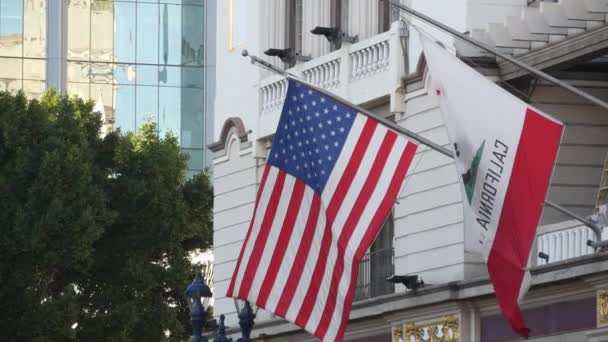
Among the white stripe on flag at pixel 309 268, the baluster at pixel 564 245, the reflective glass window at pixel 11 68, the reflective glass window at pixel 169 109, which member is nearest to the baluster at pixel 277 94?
the baluster at pixel 564 245

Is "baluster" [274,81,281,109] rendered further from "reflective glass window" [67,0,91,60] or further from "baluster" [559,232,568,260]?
"reflective glass window" [67,0,91,60]

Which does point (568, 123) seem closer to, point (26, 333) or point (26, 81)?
point (26, 333)

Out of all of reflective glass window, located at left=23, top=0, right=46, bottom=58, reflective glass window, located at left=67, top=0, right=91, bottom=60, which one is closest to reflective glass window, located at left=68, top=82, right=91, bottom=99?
reflective glass window, located at left=67, top=0, right=91, bottom=60

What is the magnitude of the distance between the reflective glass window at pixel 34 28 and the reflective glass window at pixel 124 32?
2.23 m

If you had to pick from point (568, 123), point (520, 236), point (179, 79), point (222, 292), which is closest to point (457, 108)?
point (520, 236)

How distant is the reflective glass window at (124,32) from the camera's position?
7956 centimetres

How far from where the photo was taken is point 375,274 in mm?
41094

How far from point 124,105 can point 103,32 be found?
2403 millimetres

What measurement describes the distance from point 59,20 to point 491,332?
44.2 m

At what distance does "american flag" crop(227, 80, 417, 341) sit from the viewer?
31.9 m

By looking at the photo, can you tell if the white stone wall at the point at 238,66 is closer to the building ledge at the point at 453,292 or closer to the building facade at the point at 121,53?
the building ledge at the point at 453,292

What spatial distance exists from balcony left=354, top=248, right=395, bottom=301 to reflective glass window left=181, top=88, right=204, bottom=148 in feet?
125

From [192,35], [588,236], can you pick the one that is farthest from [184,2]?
[588,236]

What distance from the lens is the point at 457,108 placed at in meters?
29.8
